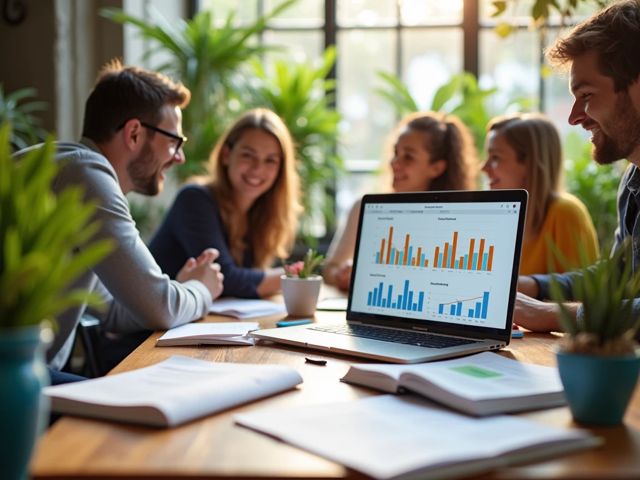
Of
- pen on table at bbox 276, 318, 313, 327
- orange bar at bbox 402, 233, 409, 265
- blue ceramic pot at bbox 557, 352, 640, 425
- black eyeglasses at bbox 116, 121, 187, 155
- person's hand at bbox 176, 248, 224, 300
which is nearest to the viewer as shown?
blue ceramic pot at bbox 557, 352, 640, 425

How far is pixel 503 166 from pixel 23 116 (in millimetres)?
2452

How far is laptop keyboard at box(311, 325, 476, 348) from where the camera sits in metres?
1.46

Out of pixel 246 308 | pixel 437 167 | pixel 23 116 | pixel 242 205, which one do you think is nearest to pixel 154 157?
pixel 246 308

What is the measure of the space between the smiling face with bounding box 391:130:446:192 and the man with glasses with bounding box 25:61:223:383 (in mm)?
1011

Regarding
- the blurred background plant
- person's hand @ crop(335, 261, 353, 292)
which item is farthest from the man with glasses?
the blurred background plant

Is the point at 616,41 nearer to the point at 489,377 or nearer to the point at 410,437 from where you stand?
the point at 489,377

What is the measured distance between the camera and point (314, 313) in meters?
1.97

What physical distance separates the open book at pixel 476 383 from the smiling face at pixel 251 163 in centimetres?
174

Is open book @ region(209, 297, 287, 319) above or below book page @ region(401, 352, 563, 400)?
below

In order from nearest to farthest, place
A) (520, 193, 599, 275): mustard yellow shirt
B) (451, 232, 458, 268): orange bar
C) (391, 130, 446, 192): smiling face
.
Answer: (451, 232, 458, 268): orange bar < (520, 193, 599, 275): mustard yellow shirt < (391, 130, 446, 192): smiling face

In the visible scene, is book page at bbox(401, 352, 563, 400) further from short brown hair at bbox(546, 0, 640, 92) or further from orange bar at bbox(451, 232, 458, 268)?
short brown hair at bbox(546, 0, 640, 92)

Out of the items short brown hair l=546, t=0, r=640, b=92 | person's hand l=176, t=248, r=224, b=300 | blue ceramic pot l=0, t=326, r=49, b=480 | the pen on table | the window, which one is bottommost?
the pen on table

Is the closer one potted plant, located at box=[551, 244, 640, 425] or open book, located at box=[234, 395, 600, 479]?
open book, located at box=[234, 395, 600, 479]

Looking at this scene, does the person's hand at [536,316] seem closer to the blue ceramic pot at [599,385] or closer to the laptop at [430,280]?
the laptop at [430,280]
